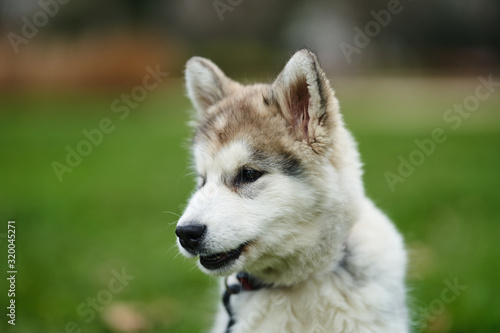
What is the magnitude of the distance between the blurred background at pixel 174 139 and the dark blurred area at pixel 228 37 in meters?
0.09

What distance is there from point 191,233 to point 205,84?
1.41 metres

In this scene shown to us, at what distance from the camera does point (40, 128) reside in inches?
613

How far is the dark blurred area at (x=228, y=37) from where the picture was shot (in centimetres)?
2206

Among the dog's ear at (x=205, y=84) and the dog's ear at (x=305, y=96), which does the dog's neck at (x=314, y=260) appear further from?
the dog's ear at (x=205, y=84)

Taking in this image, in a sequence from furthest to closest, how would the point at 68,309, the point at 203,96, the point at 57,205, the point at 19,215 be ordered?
the point at 57,205, the point at 19,215, the point at 68,309, the point at 203,96

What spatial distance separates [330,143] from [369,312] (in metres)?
1.01

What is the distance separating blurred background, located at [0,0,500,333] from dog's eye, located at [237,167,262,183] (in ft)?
2.86

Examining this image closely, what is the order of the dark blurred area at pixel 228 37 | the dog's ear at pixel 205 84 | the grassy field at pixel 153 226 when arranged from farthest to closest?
the dark blurred area at pixel 228 37 < the grassy field at pixel 153 226 < the dog's ear at pixel 205 84

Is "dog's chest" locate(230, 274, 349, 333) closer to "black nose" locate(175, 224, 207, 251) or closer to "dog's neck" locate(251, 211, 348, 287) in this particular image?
"dog's neck" locate(251, 211, 348, 287)

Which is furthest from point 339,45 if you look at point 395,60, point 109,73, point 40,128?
point 40,128

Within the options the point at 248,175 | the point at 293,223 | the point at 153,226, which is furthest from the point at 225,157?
the point at 153,226

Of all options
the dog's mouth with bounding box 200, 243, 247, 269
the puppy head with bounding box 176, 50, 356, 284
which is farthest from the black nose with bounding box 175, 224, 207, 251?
the dog's mouth with bounding box 200, 243, 247, 269

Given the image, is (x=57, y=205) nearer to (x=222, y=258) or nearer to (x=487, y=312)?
(x=222, y=258)

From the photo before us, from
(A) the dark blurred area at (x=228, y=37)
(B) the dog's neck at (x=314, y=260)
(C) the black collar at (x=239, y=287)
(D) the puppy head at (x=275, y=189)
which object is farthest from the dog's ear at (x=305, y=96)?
(A) the dark blurred area at (x=228, y=37)
